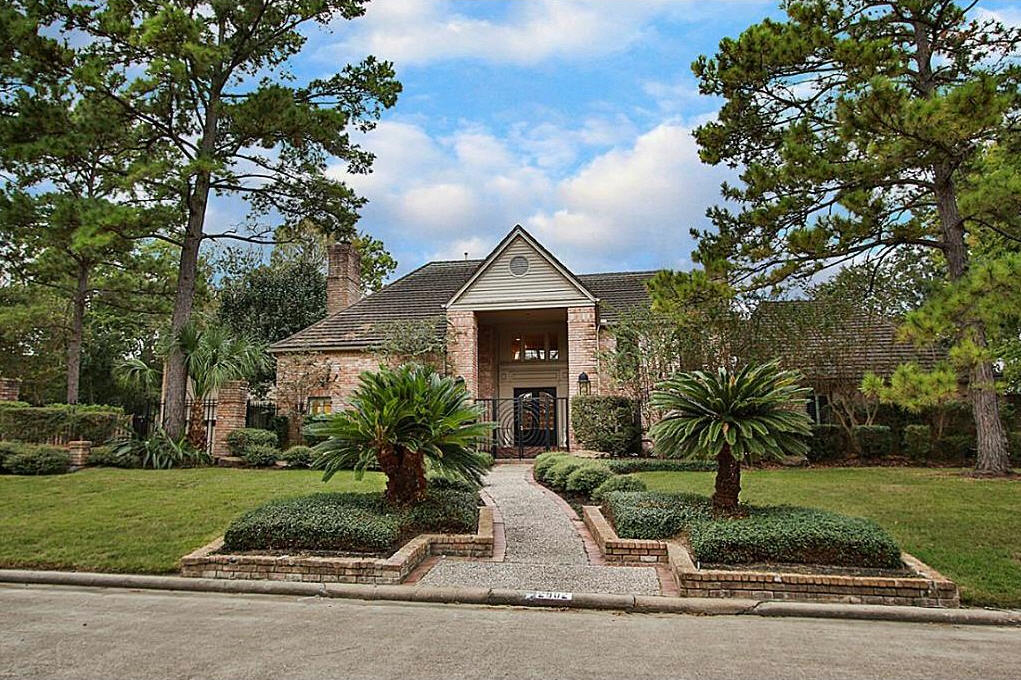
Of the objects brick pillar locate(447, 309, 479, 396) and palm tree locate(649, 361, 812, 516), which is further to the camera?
brick pillar locate(447, 309, 479, 396)

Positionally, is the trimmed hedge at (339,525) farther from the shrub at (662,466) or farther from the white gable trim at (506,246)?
the white gable trim at (506,246)

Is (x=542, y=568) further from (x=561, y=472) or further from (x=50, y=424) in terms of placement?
(x=50, y=424)

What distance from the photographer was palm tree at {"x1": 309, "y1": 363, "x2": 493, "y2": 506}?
25.1 ft

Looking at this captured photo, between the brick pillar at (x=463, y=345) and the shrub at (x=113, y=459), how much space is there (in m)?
9.22

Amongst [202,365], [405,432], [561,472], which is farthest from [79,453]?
[561,472]

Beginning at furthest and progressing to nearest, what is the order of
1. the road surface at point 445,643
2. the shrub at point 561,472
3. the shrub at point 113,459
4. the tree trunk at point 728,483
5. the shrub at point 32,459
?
the shrub at point 113,459
the shrub at point 32,459
the shrub at point 561,472
the tree trunk at point 728,483
the road surface at point 445,643

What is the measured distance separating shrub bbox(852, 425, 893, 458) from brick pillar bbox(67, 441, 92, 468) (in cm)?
1778

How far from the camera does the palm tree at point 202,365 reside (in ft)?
50.8

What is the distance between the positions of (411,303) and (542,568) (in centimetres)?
1753

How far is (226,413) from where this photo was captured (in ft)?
53.6

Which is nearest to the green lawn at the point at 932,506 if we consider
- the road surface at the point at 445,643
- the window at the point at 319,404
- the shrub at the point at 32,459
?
the road surface at the point at 445,643

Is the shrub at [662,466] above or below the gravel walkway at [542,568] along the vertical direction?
above

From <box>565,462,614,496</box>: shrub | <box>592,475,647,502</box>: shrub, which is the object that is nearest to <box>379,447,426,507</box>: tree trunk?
<box>592,475,647,502</box>: shrub

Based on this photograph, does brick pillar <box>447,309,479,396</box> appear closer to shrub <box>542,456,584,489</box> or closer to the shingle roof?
the shingle roof
